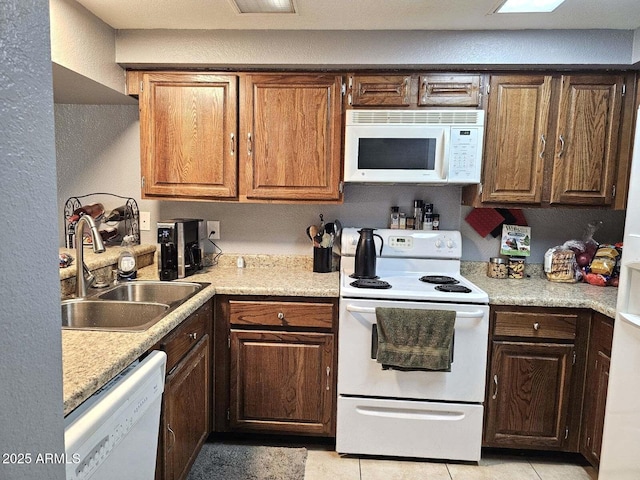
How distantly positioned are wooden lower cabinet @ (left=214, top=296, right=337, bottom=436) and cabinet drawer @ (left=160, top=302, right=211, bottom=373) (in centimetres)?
14

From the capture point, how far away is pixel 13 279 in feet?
1.67

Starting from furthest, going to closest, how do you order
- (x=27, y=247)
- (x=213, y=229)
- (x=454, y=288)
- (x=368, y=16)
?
(x=213, y=229) < (x=454, y=288) < (x=368, y=16) < (x=27, y=247)


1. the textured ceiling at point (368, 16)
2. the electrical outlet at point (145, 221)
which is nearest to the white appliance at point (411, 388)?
the textured ceiling at point (368, 16)

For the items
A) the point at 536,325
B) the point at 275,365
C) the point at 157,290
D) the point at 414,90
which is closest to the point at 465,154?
the point at 414,90

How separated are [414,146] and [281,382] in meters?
1.42

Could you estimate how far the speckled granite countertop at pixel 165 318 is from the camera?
105 cm

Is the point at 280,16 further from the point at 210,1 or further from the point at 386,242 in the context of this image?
the point at 386,242

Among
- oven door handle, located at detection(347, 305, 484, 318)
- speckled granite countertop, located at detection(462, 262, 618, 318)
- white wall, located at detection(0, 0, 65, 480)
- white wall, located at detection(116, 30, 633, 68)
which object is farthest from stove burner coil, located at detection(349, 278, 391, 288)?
white wall, located at detection(0, 0, 65, 480)

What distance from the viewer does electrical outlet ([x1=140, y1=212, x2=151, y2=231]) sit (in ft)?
8.86

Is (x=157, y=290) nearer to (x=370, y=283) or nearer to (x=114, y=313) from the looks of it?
(x=114, y=313)

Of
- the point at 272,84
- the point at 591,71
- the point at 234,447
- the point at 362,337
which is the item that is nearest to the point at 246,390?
the point at 234,447

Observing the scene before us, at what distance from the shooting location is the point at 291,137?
2.28m

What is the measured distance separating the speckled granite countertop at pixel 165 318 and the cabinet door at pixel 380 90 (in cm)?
99

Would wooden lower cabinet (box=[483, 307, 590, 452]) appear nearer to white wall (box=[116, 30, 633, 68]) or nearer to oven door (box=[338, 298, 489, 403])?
oven door (box=[338, 298, 489, 403])
